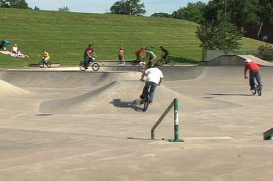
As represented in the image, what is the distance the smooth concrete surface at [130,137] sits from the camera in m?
6.04

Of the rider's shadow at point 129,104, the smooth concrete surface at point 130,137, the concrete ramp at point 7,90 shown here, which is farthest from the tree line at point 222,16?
the rider's shadow at point 129,104

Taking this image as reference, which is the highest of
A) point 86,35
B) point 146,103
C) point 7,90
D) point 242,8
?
point 242,8

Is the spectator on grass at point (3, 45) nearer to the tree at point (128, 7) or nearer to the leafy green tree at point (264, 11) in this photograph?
the leafy green tree at point (264, 11)

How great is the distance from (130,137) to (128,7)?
541 feet

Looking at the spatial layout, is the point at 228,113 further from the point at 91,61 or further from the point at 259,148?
the point at 91,61

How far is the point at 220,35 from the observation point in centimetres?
4869

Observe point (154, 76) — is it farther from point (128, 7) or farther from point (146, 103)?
point (128, 7)

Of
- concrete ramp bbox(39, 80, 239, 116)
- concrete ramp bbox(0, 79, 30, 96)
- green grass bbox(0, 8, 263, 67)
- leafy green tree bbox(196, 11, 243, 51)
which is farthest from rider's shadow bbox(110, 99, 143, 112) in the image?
leafy green tree bbox(196, 11, 243, 51)

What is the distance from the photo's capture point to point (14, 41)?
5456 centimetres

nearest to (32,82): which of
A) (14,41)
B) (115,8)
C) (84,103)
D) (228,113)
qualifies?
(84,103)

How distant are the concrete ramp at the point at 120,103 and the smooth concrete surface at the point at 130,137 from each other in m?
0.03

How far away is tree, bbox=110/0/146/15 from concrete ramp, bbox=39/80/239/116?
156605 millimetres

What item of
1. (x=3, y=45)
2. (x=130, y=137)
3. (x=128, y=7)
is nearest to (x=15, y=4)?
(x=128, y=7)

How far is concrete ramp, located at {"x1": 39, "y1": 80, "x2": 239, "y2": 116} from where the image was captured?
50.0 feet
